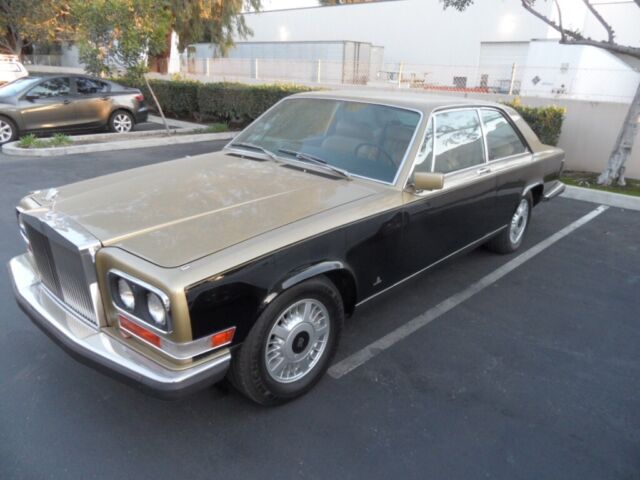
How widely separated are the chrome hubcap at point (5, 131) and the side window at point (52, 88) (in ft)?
2.81

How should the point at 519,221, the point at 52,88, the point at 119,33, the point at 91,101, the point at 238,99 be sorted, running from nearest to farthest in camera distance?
the point at 519,221, the point at 52,88, the point at 119,33, the point at 91,101, the point at 238,99

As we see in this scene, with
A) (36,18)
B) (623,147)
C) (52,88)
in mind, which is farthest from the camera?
(36,18)

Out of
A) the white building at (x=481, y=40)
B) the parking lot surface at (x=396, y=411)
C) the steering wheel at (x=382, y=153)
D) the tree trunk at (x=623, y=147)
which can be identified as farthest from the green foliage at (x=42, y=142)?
the white building at (x=481, y=40)

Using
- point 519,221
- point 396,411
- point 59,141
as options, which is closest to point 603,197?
point 519,221

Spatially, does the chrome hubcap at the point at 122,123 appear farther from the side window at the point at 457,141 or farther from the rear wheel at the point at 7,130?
the side window at the point at 457,141

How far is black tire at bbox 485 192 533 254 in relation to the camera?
193 inches

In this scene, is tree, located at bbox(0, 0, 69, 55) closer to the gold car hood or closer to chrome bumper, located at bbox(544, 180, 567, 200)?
the gold car hood

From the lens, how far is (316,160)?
3.46 metres

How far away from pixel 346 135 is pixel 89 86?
32.6 ft

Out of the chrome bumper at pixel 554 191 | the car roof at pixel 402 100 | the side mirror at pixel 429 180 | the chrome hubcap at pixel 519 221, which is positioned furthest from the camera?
the chrome bumper at pixel 554 191

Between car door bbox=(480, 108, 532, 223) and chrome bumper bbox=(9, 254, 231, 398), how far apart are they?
Result: 3087 mm

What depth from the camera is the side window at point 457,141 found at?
3.63 metres

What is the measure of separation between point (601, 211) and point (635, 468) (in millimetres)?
5368

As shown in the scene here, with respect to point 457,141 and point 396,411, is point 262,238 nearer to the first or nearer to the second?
point 396,411
